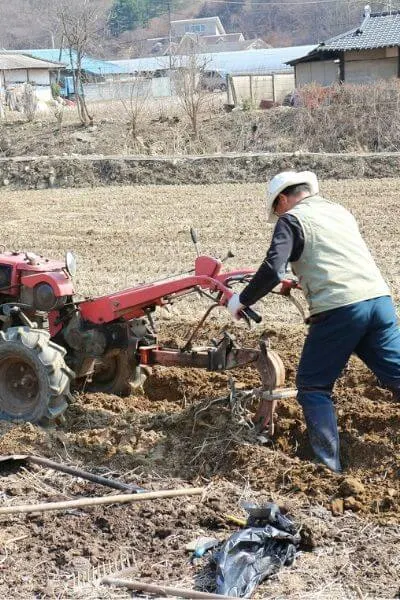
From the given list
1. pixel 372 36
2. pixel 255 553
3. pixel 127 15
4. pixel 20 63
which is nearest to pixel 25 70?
pixel 20 63

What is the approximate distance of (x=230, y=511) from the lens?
16.5 feet

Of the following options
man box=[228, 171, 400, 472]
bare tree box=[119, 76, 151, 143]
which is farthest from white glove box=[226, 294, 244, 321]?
bare tree box=[119, 76, 151, 143]

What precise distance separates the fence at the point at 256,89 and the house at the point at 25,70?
77.2ft

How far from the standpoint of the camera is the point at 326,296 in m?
5.38

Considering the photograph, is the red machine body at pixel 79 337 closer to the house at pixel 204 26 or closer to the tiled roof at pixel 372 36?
the tiled roof at pixel 372 36

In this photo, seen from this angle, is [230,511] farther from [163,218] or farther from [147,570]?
[163,218]

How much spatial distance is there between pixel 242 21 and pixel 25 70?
2364 inches

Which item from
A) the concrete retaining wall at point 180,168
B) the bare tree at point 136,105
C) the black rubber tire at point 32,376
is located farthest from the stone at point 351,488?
the bare tree at point 136,105

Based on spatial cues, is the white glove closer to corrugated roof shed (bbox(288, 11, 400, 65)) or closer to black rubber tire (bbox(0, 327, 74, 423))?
black rubber tire (bbox(0, 327, 74, 423))

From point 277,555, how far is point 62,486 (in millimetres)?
1574

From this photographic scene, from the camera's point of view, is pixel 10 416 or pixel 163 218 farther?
pixel 163 218

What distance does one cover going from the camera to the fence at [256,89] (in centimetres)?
3256

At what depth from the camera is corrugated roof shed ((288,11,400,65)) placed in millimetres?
32562

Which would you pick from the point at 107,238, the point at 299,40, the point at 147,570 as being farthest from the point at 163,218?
the point at 299,40
